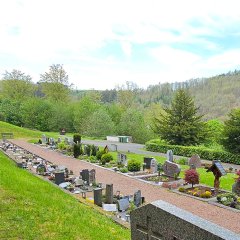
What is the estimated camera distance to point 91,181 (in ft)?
57.2

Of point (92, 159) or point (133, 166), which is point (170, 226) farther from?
point (92, 159)

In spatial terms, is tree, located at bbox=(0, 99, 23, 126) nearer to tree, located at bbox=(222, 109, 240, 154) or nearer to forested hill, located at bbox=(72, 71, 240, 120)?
tree, located at bbox=(222, 109, 240, 154)

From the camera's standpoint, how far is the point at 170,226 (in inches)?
192

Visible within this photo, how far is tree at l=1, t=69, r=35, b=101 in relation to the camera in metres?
78.8

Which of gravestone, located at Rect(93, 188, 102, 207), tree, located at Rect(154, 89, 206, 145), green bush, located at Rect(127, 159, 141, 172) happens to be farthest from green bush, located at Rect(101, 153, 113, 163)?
gravestone, located at Rect(93, 188, 102, 207)

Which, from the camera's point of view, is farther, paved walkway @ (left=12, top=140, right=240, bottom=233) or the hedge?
the hedge

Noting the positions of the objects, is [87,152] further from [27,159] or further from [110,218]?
[110,218]

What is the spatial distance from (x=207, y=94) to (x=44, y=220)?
13995cm

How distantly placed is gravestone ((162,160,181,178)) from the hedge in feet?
30.7

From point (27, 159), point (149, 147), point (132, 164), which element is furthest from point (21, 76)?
point (132, 164)

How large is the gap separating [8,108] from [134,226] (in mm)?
64245

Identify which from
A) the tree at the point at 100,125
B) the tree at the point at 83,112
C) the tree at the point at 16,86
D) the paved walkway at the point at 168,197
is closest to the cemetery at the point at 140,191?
the paved walkway at the point at 168,197

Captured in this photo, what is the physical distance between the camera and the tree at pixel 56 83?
72938 mm

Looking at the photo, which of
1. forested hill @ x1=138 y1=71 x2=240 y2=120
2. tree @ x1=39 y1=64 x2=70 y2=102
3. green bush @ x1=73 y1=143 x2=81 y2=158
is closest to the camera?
green bush @ x1=73 y1=143 x2=81 y2=158
